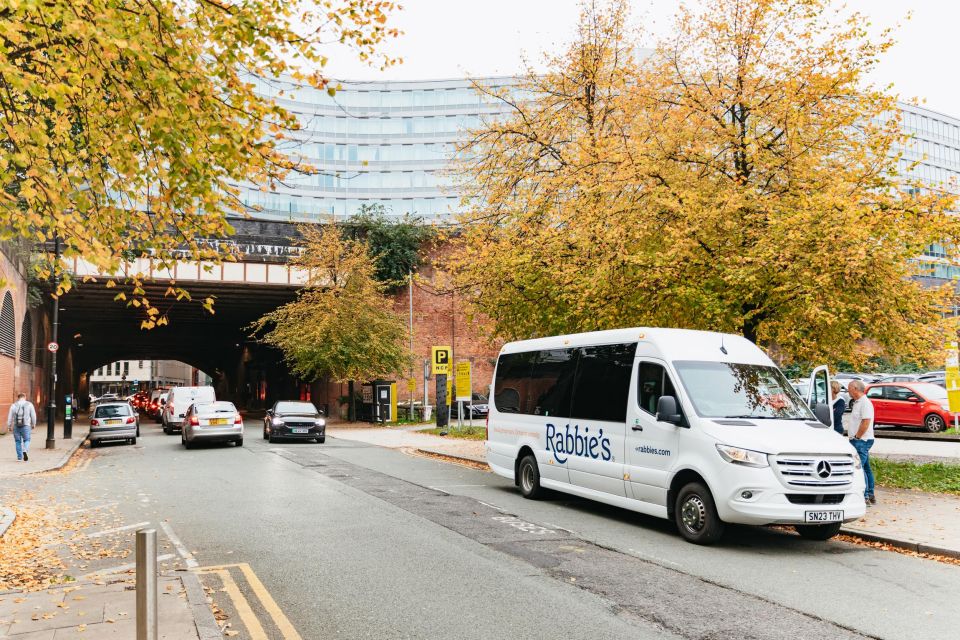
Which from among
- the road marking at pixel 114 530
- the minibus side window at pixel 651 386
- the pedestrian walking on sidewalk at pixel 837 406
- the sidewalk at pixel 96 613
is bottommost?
the road marking at pixel 114 530

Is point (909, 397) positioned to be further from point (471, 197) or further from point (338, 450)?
point (338, 450)

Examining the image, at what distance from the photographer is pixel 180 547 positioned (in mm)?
8883

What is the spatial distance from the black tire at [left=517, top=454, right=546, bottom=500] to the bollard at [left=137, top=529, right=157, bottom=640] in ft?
28.6

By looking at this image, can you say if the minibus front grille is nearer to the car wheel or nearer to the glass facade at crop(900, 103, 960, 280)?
the car wheel

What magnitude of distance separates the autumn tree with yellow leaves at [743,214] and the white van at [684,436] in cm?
241

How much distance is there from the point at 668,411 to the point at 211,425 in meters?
18.3

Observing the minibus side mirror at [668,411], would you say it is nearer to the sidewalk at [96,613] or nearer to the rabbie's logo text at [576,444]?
the rabbie's logo text at [576,444]

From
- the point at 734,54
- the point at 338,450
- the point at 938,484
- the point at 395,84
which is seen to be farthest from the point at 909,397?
the point at 395,84

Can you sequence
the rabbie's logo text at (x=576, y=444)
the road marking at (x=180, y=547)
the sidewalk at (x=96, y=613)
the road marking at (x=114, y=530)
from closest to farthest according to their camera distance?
the sidewalk at (x=96, y=613)
the road marking at (x=180, y=547)
the road marking at (x=114, y=530)
the rabbie's logo text at (x=576, y=444)

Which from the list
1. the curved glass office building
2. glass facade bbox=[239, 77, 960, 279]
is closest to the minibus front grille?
glass facade bbox=[239, 77, 960, 279]

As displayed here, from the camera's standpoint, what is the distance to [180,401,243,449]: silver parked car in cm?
2405

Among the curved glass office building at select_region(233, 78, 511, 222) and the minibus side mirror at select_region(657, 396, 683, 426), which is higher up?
the curved glass office building at select_region(233, 78, 511, 222)

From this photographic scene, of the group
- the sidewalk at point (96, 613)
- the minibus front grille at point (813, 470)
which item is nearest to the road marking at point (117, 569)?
the sidewalk at point (96, 613)

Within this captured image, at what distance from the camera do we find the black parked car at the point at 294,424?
2623cm
